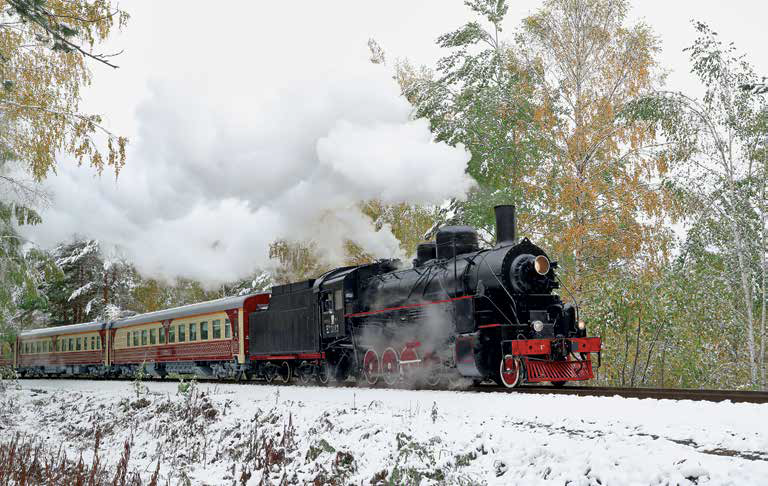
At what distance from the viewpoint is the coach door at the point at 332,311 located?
15566 millimetres

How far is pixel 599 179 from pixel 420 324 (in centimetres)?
1033

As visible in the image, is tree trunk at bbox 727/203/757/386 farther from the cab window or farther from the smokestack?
the cab window

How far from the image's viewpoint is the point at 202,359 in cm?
2133

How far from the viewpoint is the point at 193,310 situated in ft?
71.9

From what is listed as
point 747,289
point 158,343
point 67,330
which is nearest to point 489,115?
point 747,289

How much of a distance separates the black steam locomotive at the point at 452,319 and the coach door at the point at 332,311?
23 millimetres

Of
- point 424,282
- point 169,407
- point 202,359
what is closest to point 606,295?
point 424,282

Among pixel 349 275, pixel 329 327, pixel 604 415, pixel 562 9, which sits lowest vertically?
pixel 604 415

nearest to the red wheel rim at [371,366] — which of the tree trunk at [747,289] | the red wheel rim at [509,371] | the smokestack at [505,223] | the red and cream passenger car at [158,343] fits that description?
the red wheel rim at [509,371]

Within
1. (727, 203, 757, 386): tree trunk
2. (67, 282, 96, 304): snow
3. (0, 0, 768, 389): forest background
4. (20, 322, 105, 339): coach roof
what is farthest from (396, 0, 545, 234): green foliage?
(67, 282, 96, 304): snow

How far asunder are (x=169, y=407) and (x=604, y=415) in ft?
30.8

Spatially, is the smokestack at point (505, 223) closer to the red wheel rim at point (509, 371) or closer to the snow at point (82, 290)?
the red wheel rim at point (509, 371)

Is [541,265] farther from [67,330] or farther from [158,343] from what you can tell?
[67,330]

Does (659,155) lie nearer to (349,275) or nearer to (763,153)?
(763,153)
